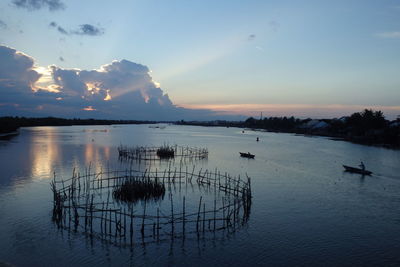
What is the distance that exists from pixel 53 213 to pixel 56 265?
4147mm

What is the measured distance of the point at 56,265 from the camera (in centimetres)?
887

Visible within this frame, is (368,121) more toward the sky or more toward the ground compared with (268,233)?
more toward the sky

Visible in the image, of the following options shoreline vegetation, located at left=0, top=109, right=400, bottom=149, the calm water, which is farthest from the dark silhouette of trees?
the calm water

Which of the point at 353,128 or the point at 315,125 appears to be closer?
the point at 353,128

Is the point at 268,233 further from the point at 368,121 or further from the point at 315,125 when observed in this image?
the point at 315,125

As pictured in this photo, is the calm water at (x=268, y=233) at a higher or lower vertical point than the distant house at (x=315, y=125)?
lower

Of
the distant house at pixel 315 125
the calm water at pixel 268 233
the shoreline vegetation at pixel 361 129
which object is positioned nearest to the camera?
the calm water at pixel 268 233

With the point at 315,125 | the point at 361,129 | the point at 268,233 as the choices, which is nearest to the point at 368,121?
the point at 361,129

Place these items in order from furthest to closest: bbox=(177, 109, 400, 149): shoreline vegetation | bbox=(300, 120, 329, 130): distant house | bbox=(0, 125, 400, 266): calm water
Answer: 1. bbox=(300, 120, 329, 130): distant house
2. bbox=(177, 109, 400, 149): shoreline vegetation
3. bbox=(0, 125, 400, 266): calm water

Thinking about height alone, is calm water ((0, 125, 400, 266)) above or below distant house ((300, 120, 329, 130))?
below

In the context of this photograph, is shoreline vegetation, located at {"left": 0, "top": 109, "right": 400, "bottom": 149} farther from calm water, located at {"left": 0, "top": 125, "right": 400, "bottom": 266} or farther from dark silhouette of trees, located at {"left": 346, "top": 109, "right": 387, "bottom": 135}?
calm water, located at {"left": 0, "top": 125, "right": 400, "bottom": 266}

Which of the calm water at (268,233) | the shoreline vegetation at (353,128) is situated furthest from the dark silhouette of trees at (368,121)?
the calm water at (268,233)

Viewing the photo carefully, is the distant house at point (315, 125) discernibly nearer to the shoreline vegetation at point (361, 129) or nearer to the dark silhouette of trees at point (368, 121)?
the shoreline vegetation at point (361, 129)

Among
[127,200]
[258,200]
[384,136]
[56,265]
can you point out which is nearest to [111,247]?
[56,265]
